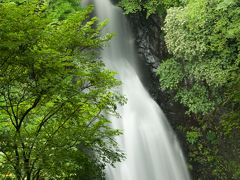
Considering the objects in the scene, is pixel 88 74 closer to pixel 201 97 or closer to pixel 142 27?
pixel 201 97

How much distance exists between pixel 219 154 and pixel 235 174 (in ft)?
5.86

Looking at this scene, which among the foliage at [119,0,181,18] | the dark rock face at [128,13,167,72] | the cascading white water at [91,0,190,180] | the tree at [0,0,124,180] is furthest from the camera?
the dark rock face at [128,13,167,72]

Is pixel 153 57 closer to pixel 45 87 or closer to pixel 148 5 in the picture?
pixel 148 5

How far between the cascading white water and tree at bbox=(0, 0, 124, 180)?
8.27m

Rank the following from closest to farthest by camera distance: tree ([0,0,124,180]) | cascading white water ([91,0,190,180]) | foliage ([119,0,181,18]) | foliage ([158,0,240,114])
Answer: tree ([0,0,124,180]) → foliage ([158,0,240,114]) → cascading white water ([91,0,190,180]) → foliage ([119,0,181,18])

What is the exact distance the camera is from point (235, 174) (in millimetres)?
16281

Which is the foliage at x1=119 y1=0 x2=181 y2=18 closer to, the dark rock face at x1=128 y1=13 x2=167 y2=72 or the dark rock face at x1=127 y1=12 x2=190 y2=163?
the dark rock face at x1=128 y1=13 x2=167 y2=72

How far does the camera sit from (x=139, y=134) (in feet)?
57.1

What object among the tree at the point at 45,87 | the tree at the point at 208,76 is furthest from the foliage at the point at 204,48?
the tree at the point at 45,87

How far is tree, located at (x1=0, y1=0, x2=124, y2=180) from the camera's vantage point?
612 centimetres

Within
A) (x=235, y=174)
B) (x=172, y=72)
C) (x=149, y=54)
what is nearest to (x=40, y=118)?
(x=172, y=72)

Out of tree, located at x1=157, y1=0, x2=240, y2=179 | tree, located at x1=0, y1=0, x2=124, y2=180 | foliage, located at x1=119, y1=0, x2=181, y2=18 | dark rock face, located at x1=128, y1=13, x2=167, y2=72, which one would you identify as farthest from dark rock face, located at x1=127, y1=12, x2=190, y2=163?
tree, located at x1=0, y1=0, x2=124, y2=180

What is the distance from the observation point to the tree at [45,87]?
6.12 meters

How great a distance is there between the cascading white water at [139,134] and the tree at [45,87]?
8.27m
